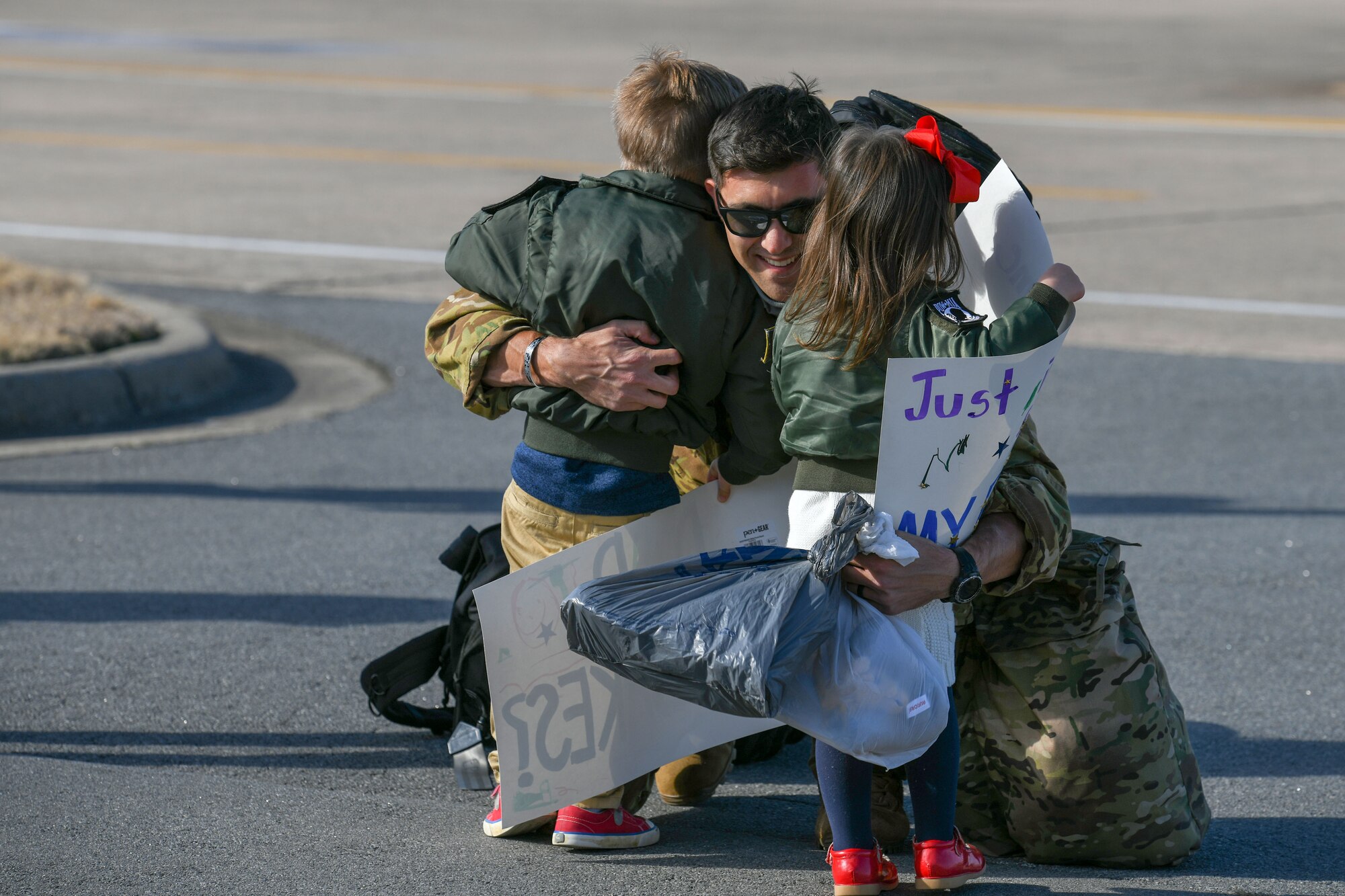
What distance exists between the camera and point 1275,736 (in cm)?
407

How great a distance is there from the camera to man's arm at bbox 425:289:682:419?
3086 mm

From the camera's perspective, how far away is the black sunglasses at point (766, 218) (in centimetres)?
299

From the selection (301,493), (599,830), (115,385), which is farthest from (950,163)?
(115,385)

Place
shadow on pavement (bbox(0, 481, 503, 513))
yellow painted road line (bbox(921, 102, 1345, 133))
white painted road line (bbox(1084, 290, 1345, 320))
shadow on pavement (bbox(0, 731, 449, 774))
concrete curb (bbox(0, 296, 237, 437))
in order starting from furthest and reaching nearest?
yellow painted road line (bbox(921, 102, 1345, 133)), white painted road line (bbox(1084, 290, 1345, 320)), concrete curb (bbox(0, 296, 237, 437)), shadow on pavement (bbox(0, 481, 503, 513)), shadow on pavement (bbox(0, 731, 449, 774))

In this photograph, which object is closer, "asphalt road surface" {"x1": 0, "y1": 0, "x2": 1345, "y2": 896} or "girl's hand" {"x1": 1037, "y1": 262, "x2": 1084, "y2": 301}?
"girl's hand" {"x1": 1037, "y1": 262, "x2": 1084, "y2": 301}

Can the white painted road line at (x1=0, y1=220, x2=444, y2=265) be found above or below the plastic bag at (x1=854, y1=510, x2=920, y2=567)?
below

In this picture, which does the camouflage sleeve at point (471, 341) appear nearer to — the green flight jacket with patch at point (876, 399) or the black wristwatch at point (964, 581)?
the green flight jacket with patch at point (876, 399)

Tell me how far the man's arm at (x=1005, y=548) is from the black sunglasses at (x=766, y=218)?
0.56 meters

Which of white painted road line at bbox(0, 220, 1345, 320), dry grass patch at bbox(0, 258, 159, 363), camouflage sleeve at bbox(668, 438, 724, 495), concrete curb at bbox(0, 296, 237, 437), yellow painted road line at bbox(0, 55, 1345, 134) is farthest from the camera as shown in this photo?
yellow painted road line at bbox(0, 55, 1345, 134)

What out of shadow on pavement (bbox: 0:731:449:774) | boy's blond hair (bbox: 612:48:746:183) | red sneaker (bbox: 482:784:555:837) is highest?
boy's blond hair (bbox: 612:48:746:183)

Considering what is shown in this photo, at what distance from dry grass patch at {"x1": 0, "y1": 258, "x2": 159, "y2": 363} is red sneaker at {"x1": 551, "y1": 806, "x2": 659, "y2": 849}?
4587mm

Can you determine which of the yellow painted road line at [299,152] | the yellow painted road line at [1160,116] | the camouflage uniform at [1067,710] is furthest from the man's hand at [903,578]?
the yellow painted road line at [1160,116]

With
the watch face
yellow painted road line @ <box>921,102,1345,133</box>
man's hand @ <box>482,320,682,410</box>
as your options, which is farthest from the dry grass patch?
yellow painted road line @ <box>921,102,1345,133</box>

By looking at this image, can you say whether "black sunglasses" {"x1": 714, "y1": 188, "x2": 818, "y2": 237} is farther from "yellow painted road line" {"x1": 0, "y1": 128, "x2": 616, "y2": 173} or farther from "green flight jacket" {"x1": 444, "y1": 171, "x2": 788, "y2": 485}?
"yellow painted road line" {"x1": 0, "y1": 128, "x2": 616, "y2": 173}
